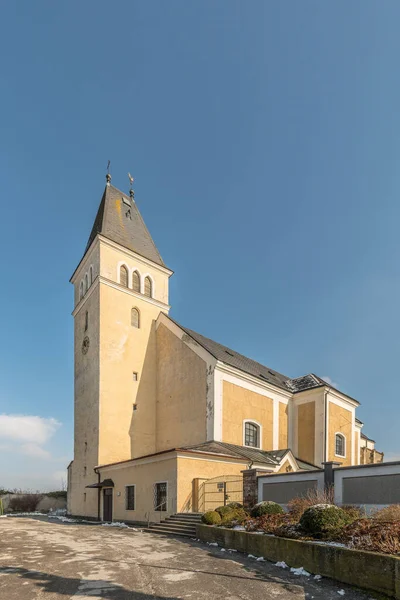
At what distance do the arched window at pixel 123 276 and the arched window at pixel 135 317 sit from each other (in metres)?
2.04

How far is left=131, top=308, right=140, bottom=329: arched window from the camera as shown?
99.3ft

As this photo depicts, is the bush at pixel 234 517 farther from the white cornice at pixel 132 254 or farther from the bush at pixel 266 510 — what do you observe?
the white cornice at pixel 132 254

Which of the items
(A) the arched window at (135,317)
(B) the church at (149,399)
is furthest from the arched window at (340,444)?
(A) the arched window at (135,317)

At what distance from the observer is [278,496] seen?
606 inches

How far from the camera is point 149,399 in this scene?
96.9 feet

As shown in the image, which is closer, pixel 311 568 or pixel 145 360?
pixel 311 568

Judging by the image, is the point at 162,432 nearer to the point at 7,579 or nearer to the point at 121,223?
the point at 121,223

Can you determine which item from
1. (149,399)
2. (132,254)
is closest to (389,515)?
(149,399)

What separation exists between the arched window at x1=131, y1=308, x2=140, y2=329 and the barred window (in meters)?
11.7

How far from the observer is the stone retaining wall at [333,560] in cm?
736

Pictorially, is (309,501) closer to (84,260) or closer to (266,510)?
(266,510)

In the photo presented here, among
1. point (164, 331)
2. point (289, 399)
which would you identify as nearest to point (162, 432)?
point (164, 331)

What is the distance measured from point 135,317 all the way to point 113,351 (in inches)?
135

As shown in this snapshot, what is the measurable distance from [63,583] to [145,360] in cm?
2190
